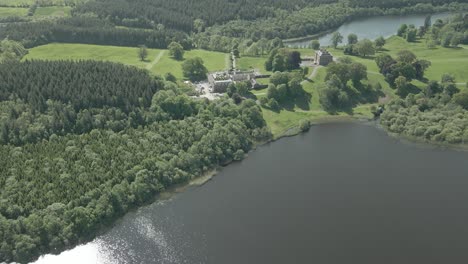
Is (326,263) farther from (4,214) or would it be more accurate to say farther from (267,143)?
(4,214)

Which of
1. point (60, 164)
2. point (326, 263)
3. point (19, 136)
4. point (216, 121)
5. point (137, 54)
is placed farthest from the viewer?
point (137, 54)

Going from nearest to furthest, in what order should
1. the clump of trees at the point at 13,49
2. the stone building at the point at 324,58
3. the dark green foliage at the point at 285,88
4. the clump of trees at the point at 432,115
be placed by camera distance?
1. the clump of trees at the point at 432,115
2. the dark green foliage at the point at 285,88
3. the stone building at the point at 324,58
4. the clump of trees at the point at 13,49

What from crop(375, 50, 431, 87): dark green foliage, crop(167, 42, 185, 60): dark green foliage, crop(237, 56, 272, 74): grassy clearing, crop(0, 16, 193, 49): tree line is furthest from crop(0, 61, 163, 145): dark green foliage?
crop(375, 50, 431, 87): dark green foliage

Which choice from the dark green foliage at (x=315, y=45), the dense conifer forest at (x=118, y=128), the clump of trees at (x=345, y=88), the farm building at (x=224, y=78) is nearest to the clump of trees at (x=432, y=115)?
the dense conifer forest at (x=118, y=128)

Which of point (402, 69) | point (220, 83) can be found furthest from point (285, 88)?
point (402, 69)

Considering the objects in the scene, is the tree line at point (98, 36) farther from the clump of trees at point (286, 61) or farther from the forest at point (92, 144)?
the forest at point (92, 144)

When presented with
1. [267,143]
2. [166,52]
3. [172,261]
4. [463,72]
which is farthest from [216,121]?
[463,72]

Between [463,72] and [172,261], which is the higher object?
[463,72]
